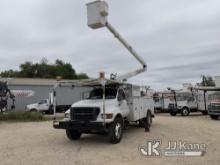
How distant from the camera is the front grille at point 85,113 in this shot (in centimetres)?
1015

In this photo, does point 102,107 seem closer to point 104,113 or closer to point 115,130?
point 104,113

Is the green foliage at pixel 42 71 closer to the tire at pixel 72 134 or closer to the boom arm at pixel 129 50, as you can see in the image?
the boom arm at pixel 129 50

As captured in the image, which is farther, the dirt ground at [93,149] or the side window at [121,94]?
the side window at [121,94]

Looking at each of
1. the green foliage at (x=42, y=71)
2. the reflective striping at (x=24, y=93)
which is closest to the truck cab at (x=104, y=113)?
the reflective striping at (x=24, y=93)

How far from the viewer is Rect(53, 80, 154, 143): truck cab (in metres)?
9.95

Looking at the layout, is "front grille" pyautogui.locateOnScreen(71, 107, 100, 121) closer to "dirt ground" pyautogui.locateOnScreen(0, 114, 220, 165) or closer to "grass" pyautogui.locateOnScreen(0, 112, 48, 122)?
"dirt ground" pyautogui.locateOnScreen(0, 114, 220, 165)

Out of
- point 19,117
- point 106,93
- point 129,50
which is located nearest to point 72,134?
point 106,93

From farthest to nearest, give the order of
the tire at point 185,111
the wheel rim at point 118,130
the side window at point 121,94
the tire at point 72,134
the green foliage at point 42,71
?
the green foliage at point 42,71 → the tire at point 185,111 → the side window at point 121,94 → the tire at point 72,134 → the wheel rim at point 118,130

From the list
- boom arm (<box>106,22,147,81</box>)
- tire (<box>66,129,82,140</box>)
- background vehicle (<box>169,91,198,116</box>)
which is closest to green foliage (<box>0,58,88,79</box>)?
background vehicle (<box>169,91,198,116</box>)

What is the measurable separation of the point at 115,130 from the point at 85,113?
1.24 metres

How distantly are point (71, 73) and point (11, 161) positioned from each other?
61.4 metres

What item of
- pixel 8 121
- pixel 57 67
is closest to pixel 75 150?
pixel 8 121

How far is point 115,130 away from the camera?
1027cm

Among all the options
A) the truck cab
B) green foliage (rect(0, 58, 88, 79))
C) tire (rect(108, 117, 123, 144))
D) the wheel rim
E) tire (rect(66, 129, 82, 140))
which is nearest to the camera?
the truck cab
